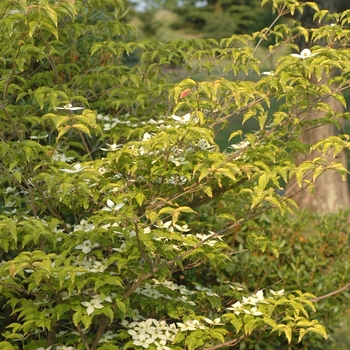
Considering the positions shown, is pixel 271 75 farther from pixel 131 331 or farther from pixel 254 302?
pixel 131 331

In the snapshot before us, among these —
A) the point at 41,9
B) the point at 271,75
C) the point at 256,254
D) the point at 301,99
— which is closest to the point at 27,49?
the point at 41,9

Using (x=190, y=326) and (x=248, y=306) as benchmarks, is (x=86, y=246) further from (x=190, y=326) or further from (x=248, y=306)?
(x=248, y=306)

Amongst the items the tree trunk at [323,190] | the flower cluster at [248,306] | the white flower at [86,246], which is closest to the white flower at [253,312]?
the flower cluster at [248,306]

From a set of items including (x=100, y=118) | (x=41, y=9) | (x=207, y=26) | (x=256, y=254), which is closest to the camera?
(x=41, y=9)

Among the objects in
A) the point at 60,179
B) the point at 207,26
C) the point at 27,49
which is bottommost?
the point at 60,179

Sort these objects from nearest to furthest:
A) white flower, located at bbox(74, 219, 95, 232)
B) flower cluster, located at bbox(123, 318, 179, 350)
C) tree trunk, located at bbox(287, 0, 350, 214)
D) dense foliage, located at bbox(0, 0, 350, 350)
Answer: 1. dense foliage, located at bbox(0, 0, 350, 350)
2. white flower, located at bbox(74, 219, 95, 232)
3. flower cluster, located at bbox(123, 318, 179, 350)
4. tree trunk, located at bbox(287, 0, 350, 214)

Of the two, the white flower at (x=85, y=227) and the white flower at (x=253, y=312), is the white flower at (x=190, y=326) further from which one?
the white flower at (x=85, y=227)

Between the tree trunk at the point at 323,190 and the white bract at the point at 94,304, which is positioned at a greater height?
the tree trunk at the point at 323,190

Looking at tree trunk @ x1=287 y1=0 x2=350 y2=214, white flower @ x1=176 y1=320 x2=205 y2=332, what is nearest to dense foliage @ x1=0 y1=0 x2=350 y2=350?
white flower @ x1=176 y1=320 x2=205 y2=332

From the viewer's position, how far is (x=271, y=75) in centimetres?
415

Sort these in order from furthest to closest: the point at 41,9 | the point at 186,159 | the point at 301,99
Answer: the point at 301,99 < the point at 186,159 < the point at 41,9

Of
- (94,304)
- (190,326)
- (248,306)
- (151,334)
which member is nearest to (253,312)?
(248,306)

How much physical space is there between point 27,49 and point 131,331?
1.72 meters

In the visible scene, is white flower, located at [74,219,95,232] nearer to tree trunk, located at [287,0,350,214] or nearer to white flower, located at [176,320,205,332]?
white flower, located at [176,320,205,332]
